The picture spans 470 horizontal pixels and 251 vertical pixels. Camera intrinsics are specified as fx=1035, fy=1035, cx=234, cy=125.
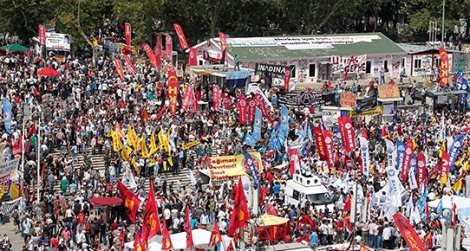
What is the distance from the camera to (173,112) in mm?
49000

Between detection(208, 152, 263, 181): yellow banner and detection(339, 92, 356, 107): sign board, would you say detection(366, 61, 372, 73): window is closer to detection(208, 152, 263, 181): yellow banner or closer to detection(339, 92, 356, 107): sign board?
detection(339, 92, 356, 107): sign board

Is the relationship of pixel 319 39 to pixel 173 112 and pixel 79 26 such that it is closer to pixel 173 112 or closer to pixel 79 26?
pixel 79 26

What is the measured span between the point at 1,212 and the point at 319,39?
121 ft

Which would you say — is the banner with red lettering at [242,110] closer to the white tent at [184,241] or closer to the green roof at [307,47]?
the white tent at [184,241]

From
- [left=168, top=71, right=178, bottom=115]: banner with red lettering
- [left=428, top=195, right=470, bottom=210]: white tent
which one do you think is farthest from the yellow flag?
[left=428, top=195, right=470, bottom=210]: white tent

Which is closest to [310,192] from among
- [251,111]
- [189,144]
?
[189,144]

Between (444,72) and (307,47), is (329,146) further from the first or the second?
(307,47)

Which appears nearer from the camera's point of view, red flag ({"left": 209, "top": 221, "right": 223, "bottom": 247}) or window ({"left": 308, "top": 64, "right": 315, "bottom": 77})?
red flag ({"left": 209, "top": 221, "right": 223, "bottom": 247})

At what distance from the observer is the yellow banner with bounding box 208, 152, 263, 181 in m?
40.7

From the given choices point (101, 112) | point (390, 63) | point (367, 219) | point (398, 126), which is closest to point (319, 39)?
point (390, 63)

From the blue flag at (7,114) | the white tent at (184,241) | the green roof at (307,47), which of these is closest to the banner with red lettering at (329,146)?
the white tent at (184,241)

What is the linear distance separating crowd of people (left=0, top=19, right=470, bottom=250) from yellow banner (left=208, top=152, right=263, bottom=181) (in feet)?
1.47

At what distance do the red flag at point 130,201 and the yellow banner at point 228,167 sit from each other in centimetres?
620

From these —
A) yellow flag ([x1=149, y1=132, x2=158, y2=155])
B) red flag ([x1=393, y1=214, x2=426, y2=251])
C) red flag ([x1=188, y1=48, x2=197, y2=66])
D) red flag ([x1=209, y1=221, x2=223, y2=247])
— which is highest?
red flag ([x1=188, y1=48, x2=197, y2=66])
